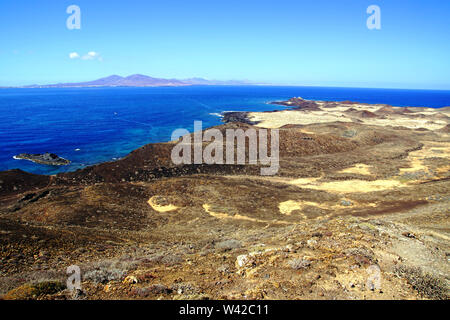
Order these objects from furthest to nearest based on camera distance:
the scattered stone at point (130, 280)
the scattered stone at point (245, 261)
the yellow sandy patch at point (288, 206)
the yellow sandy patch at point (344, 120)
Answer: the yellow sandy patch at point (344, 120) → the yellow sandy patch at point (288, 206) → the scattered stone at point (245, 261) → the scattered stone at point (130, 280)

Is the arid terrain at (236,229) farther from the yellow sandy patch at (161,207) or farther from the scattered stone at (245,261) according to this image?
the yellow sandy patch at (161,207)

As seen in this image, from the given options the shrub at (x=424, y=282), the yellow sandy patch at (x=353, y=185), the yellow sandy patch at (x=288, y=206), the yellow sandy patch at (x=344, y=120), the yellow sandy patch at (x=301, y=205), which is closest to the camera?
the shrub at (x=424, y=282)

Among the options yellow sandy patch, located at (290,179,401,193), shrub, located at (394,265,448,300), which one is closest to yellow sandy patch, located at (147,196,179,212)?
yellow sandy patch, located at (290,179,401,193)

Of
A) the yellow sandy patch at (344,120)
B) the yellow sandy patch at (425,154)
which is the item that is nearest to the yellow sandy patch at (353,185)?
the yellow sandy patch at (425,154)

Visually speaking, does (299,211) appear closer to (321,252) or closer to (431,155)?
(321,252)

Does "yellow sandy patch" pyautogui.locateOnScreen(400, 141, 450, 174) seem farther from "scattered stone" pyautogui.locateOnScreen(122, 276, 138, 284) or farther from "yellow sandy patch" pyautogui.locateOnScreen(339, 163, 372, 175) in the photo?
"scattered stone" pyautogui.locateOnScreen(122, 276, 138, 284)

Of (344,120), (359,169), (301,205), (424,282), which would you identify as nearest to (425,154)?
(359,169)
